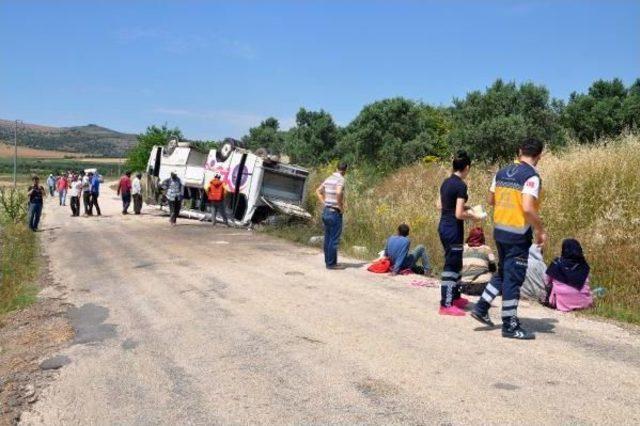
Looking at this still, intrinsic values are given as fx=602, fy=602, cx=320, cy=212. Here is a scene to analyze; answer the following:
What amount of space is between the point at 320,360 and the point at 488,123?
22.1 m

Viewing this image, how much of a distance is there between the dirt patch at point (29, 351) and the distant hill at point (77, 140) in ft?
441

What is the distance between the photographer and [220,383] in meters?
4.89

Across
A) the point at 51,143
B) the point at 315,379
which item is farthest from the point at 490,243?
the point at 51,143

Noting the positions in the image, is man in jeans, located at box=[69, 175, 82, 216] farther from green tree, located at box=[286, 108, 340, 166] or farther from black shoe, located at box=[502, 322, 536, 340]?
black shoe, located at box=[502, 322, 536, 340]

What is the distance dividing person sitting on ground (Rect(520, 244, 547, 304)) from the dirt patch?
5.43 metres

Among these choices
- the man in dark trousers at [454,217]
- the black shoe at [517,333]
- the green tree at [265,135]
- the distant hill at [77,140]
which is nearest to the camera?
the black shoe at [517,333]

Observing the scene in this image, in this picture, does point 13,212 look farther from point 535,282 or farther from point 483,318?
point 483,318

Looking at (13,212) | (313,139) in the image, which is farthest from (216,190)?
(313,139)

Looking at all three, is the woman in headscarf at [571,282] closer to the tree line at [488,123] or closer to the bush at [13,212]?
the tree line at [488,123]

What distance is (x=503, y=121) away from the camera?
25047 mm

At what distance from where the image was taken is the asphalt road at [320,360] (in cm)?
429

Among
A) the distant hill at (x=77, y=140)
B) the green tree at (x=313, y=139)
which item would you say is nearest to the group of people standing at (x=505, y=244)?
the green tree at (x=313, y=139)

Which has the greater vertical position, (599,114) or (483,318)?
(599,114)

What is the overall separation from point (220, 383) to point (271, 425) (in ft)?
3.08
